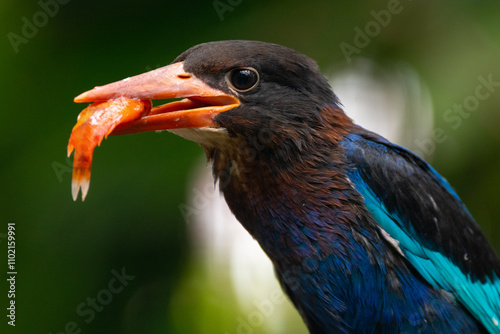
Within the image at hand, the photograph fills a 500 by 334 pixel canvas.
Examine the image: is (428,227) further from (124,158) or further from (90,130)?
(124,158)

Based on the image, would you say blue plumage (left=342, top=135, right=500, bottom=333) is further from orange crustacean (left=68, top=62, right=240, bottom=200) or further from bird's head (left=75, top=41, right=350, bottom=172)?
orange crustacean (left=68, top=62, right=240, bottom=200)

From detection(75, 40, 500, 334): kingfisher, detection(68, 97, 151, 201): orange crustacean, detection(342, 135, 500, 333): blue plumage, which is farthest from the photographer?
detection(342, 135, 500, 333): blue plumage

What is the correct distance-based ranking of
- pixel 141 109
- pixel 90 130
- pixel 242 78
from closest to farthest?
1. pixel 90 130
2. pixel 141 109
3. pixel 242 78

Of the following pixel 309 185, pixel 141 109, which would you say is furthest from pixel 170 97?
pixel 309 185

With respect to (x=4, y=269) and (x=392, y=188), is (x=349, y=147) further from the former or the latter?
(x=4, y=269)

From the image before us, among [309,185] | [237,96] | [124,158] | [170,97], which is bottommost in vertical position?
[309,185]

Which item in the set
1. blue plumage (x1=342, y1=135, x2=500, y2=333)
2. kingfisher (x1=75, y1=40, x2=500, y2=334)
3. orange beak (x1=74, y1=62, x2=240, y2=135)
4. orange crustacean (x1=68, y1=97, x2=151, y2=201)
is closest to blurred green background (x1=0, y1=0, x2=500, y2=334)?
blue plumage (x1=342, y1=135, x2=500, y2=333)

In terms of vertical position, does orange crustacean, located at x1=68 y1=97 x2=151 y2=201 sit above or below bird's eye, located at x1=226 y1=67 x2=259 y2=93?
above
